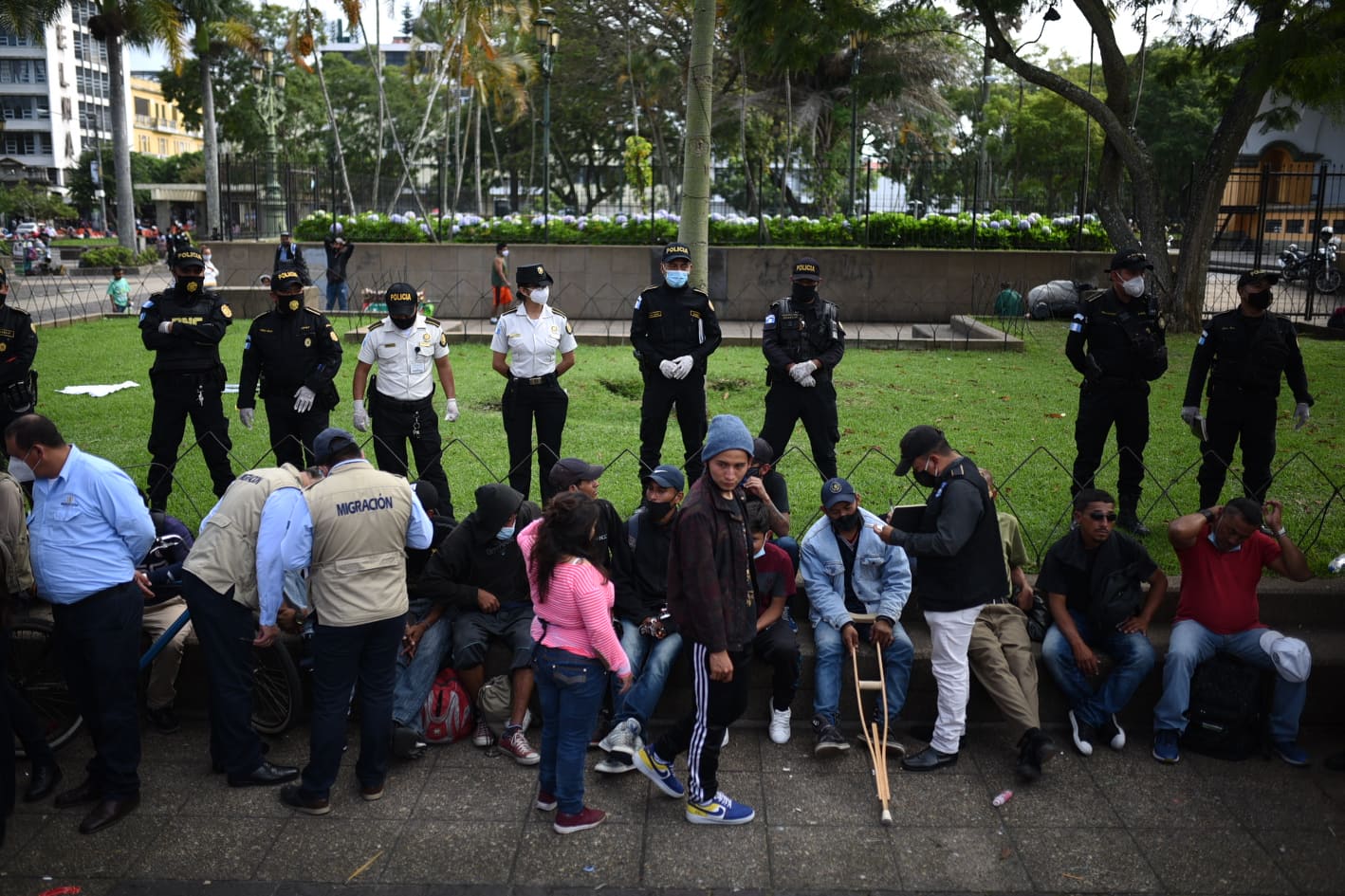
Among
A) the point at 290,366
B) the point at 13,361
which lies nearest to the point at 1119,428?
the point at 290,366

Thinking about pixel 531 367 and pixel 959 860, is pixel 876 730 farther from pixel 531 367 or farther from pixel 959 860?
pixel 531 367

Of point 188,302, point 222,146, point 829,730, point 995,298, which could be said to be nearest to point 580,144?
point 222,146

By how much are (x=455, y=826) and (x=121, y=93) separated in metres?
34.9

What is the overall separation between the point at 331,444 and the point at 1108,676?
4.08 meters

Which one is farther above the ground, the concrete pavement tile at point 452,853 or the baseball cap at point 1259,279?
the baseball cap at point 1259,279

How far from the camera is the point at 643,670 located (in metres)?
5.78

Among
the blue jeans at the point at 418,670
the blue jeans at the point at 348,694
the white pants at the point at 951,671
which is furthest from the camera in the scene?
the blue jeans at the point at 418,670

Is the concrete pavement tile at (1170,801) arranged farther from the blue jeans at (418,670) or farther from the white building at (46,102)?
the white building at (46,102)

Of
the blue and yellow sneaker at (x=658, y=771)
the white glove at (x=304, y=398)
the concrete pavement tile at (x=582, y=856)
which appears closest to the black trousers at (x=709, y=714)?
the blue and yellow sneaker at (x=658, y=771)

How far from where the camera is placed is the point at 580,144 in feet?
154

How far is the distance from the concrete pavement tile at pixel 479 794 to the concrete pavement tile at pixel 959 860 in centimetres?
172

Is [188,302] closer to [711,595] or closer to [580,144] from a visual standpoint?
[711,595]

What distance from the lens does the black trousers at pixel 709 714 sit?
16.0 feet

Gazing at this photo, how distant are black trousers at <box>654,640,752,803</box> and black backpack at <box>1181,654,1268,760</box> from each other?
2460 millimetres
